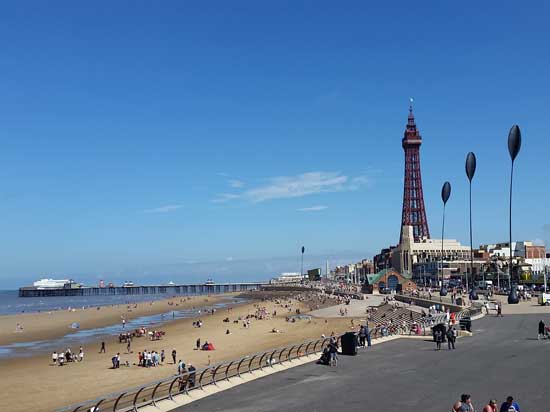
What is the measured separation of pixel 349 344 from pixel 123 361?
15860mm

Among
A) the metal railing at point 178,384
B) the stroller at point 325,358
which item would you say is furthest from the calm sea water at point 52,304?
the stroller at point 325,358

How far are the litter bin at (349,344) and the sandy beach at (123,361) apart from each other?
Result: 9188mm

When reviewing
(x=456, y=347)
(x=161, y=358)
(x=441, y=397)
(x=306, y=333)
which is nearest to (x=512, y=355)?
(x=456, y=347)

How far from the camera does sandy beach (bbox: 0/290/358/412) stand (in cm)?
2408

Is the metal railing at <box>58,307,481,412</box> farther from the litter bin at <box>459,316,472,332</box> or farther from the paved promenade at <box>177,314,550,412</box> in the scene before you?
the litter bin at <box>459,316,472,332</box>

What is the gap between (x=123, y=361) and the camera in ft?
109

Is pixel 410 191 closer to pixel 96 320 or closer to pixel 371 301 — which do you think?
pixel 371 301

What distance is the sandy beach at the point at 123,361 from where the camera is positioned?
2408cm

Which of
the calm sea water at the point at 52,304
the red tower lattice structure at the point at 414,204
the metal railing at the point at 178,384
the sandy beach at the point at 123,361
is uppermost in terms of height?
the red tower lattice structure at the point at 414,204

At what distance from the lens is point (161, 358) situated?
1266 inches

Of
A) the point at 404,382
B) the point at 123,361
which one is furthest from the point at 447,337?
the point at 123,361

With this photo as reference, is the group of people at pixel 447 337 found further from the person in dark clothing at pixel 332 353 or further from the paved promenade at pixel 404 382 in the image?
the person in dark clothing at pixel 332 353

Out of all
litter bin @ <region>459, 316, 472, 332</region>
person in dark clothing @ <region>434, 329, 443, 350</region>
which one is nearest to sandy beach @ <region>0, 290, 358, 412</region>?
person in dark clothing @ <region>434, 329, 443, 350</region>

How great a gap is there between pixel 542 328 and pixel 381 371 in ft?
35.9
